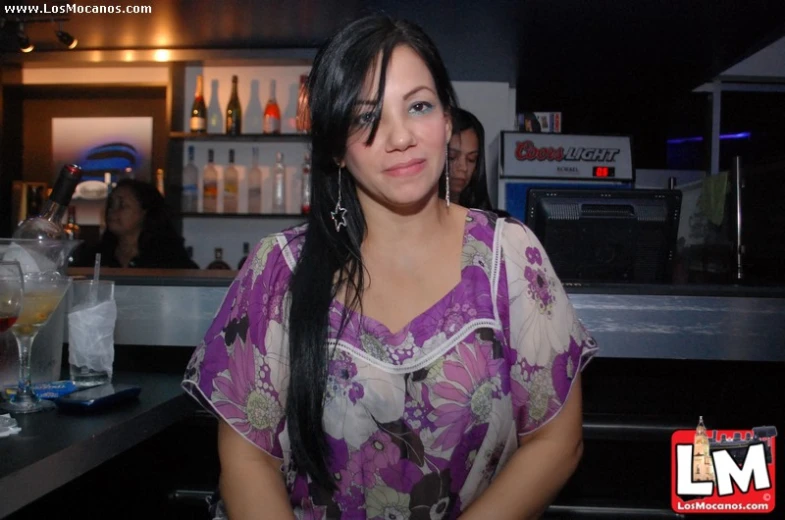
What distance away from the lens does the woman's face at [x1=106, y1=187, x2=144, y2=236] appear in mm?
3910

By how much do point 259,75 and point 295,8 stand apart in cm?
101

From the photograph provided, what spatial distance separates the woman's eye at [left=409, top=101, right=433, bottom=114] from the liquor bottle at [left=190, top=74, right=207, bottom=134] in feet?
11.1

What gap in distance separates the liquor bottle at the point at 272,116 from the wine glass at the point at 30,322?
3.14m

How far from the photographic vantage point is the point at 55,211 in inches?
62.6

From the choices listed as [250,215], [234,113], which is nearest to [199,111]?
[234,113]

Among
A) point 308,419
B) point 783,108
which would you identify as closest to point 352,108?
point 308,419

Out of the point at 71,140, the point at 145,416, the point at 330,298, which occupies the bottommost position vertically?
the point at 145,416

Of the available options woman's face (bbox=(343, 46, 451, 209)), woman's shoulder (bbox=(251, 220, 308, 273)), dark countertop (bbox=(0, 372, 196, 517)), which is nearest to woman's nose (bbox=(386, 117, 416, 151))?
woman's face (bbox=(343, 46, 451, 209))

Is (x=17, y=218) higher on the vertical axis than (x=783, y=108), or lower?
lower

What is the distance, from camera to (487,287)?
127 centimetres

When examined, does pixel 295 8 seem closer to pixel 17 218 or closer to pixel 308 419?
pixel 17 218

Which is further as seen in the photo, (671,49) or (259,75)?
(259,75)

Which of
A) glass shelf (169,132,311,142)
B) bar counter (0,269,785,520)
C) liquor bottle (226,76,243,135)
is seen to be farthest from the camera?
liquor bottle (226,76,243,135)

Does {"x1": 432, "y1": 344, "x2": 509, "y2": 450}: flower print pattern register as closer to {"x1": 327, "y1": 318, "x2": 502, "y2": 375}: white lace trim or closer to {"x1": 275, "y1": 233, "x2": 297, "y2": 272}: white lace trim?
{"x1": 327, "y1": 318, "x2": 502, "y2": 375}: white lace trim
